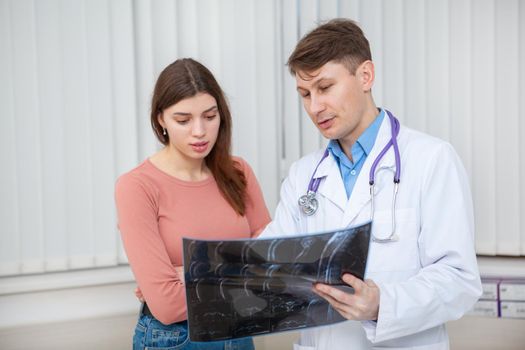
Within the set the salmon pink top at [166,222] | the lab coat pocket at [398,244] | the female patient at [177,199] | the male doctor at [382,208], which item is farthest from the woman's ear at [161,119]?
the lab coat pocket at [398,244]

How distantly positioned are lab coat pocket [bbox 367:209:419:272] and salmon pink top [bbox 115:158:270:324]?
53cm

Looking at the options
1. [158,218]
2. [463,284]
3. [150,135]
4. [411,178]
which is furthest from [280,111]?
[463,284]

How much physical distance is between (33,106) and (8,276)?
0.59 metres

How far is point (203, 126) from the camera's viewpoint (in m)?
1.71

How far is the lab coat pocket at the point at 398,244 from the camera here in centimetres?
135

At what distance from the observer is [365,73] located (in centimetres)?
144

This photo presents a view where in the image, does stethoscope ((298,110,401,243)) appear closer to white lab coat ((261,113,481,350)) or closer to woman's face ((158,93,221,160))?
white lab coat ((261,113,481,350))

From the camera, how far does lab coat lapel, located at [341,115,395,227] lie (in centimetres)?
141

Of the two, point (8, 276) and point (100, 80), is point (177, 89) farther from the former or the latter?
point (8, 276)

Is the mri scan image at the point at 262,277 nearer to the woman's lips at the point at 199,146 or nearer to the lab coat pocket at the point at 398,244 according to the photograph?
the lab coat pocket at the point at 398,244

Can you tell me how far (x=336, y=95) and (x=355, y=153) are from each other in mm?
158

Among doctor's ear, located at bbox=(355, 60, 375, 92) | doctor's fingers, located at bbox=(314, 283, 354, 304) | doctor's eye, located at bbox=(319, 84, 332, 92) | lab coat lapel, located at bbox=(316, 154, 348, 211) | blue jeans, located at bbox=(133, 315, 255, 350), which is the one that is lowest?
blue jeans, located at bbox=(133, 315, 255, 350)

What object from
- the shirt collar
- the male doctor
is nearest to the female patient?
the male doctor

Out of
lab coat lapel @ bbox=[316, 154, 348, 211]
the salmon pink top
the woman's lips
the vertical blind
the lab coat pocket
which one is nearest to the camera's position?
the lab coat pocket
